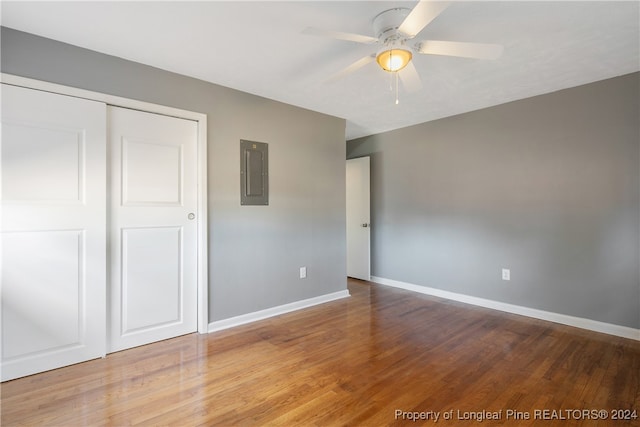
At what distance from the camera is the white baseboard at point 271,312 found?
9.41 feet

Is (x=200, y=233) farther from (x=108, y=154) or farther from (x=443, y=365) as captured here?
(x=443, y=365)

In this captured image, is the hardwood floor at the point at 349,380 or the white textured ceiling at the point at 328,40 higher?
the white textured ceiling at the point at 328,40

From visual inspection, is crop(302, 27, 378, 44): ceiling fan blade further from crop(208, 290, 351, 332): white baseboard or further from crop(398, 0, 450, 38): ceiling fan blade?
crop(208, 290, 351, 332): white baseboard

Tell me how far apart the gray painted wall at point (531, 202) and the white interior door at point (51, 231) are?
3.55m

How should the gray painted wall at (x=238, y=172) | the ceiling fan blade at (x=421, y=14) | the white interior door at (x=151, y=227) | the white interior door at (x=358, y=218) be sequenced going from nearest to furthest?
the ceiling fan blade at (x=421, y=14) → the gray painted wall at (x=238, y=172) → the white interior door at (x=151, y=227) → the white interior door at (x=358, y=218)

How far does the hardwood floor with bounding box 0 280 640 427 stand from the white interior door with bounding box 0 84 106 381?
0.21 m

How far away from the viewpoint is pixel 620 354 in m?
2.35

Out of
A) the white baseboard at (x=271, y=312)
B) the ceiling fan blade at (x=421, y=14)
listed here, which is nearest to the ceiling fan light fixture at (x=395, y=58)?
the ceiling fan blade at (x=421, y=14)

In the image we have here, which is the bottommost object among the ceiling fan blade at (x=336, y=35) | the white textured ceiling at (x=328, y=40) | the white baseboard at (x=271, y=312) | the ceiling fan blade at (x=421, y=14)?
the white baseboard at (x=271, y=312)

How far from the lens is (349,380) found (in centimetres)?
201

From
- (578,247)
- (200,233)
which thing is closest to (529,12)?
(578,247)

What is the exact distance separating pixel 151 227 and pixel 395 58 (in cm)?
228

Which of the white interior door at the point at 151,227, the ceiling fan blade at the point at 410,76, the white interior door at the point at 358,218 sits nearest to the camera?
the ceiling fan blade at the point at 410,76

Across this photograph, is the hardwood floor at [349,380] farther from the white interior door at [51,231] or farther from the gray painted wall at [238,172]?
the gray painted wall at [238,172]
